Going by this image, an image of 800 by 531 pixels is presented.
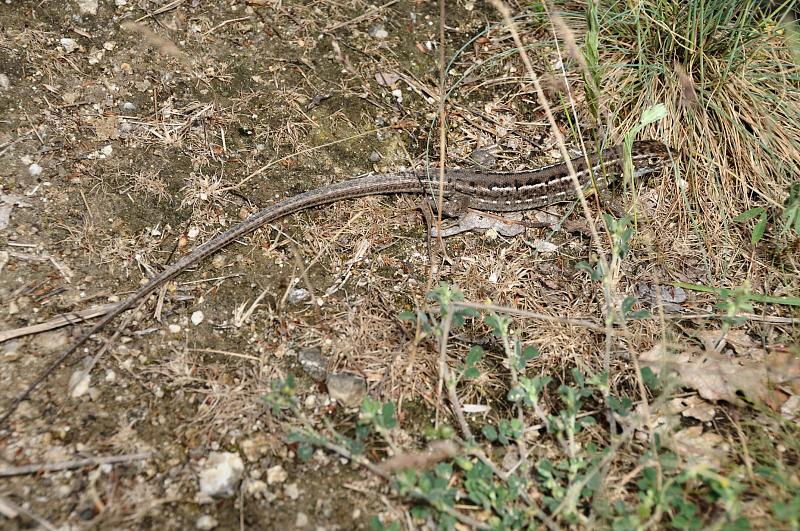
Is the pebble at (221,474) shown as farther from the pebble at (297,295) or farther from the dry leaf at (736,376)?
the dry leaf at (736,376)

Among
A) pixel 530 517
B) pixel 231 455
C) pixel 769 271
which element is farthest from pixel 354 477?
pixel 769 271

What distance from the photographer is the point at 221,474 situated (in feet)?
9.68

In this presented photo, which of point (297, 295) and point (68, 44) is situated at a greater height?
point (68, 44)

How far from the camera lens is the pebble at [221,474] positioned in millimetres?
2906

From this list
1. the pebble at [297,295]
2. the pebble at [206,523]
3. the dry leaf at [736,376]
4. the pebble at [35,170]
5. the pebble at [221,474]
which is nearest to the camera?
the pebble at [206,523]

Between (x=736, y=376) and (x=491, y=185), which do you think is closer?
(x=736, y=376)

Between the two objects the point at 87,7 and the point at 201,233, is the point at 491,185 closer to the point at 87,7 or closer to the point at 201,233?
the point at 201,233

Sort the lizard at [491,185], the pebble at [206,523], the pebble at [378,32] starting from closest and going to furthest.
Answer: the pebble at [206,523], the lizard at [491,185], the pebble at [378,32]

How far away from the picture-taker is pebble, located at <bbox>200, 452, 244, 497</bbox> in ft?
9.53

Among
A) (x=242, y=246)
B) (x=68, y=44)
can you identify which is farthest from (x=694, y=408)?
(x=68, y=44)

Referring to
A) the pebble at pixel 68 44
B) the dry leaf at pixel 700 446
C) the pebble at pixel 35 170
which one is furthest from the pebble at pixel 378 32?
the dry leaf at pixel 700 446

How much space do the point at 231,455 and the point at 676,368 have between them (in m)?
2.37

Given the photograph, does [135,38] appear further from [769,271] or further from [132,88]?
[769,271]

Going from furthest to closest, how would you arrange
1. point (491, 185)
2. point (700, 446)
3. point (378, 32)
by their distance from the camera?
1. point (378, 32)
2. point (491, 185)
3. point (700, 446)
